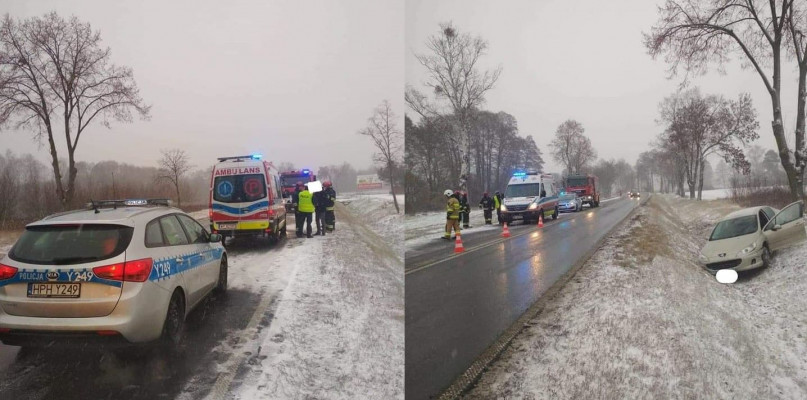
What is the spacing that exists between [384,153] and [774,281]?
17.2ft

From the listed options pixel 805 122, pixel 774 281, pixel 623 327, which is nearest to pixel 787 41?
→ pixel 805 122

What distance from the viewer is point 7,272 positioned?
427 centimetres

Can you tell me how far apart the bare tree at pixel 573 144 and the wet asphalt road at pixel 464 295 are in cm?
183

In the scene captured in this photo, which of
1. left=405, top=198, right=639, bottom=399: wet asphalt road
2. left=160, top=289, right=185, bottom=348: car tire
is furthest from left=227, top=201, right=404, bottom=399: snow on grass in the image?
left=160, top=289, right=185, bottom=348: car tire

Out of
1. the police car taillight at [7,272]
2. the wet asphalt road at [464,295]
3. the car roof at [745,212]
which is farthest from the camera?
the police car taillight at [7,272]

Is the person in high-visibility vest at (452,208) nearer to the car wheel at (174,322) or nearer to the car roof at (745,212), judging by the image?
the car wheel at (174,322)

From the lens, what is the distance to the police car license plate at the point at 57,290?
414cm

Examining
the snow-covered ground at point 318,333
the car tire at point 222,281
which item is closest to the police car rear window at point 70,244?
the snow-covered ground at point 318,333

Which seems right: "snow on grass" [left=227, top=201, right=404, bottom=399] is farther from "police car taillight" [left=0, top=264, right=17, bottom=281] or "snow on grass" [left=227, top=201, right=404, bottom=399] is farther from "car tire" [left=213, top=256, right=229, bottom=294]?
"police car taillight" [left=0, top=264, right=17, bottom=281]

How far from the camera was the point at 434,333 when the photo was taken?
446 cm

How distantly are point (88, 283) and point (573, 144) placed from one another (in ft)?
17.0

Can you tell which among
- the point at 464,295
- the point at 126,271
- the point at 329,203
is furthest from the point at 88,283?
the point at 329,203

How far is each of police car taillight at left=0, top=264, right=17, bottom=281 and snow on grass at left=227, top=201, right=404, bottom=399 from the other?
7.64 feet

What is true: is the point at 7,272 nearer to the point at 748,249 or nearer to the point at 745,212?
the point at 748,249
